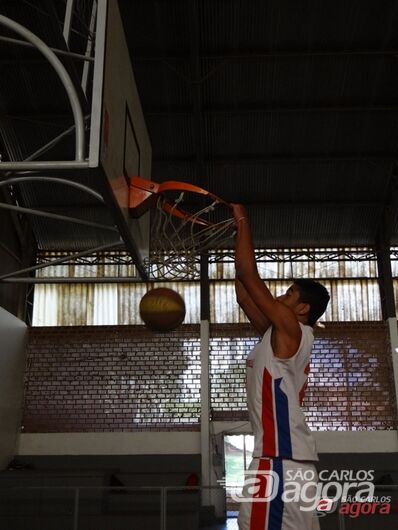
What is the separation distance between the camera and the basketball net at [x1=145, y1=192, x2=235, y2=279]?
399cm

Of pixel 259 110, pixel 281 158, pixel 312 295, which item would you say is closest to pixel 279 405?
pixel 312 295

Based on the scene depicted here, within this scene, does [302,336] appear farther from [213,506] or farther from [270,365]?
[213,506]

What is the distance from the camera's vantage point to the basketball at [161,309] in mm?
6129

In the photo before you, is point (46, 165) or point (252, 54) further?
point (252, 54)

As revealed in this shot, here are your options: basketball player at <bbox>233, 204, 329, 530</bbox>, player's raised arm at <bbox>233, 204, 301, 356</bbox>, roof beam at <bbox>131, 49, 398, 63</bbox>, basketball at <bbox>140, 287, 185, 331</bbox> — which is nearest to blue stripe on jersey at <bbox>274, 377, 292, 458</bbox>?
basketball player at <bbox>233, 204, 329, 530</bbox>

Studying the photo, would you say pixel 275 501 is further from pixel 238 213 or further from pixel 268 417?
pixel 238 213

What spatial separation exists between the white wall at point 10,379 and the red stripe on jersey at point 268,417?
10774mm

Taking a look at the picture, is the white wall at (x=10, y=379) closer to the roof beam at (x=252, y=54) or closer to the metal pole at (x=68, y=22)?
the roof beam at (x=252, y=54)

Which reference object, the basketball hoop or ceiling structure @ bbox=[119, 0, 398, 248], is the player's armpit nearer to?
the basketball hoop

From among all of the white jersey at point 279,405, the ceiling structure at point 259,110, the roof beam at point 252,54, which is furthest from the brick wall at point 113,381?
the white jersey at point 279,405

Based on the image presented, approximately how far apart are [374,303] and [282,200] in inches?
141

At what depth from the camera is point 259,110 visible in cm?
1188

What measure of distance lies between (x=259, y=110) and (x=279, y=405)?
10.1 meters

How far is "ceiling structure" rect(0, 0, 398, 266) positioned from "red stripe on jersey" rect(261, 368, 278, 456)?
748 cm
